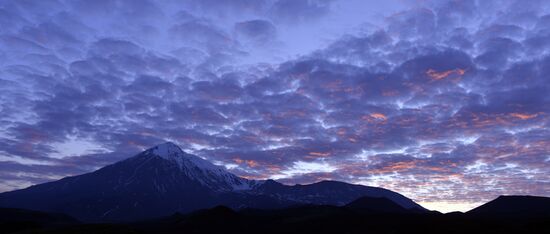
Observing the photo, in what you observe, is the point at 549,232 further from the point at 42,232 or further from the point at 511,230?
the point at 42,232

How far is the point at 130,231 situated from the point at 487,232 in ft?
473

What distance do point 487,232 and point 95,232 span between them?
156 meters

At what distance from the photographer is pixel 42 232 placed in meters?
165

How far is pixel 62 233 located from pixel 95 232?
11140 millimetres

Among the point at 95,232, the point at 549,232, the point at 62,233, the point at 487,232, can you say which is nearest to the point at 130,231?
the point at 95,232

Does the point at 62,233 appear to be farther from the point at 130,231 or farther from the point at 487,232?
the point at 487,232

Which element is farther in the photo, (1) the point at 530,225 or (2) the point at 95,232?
(1) the point at 530,225

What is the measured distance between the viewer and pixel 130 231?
173750 millimetres

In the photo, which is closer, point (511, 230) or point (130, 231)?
point (130, 231)

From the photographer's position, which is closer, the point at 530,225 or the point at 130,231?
the point at 130,231

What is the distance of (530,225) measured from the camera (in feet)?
617

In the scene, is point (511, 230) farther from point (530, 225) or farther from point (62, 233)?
point (62, 233)

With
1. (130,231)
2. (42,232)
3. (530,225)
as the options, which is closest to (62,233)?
(42,232)

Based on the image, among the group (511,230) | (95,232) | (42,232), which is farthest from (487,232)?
(42,232)
